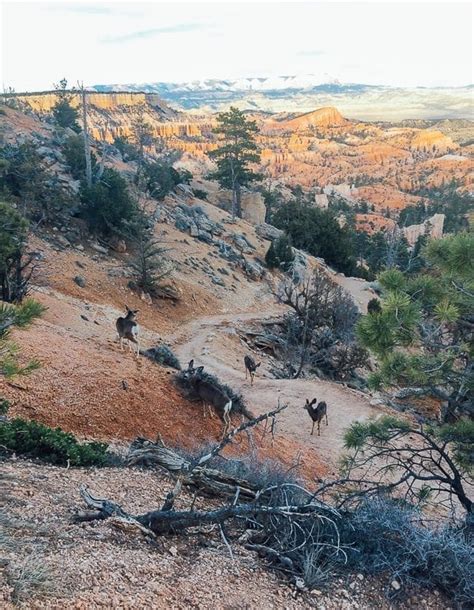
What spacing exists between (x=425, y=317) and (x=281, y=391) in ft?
28.0

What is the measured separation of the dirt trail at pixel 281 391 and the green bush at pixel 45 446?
18.5 feet

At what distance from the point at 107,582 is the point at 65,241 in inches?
726

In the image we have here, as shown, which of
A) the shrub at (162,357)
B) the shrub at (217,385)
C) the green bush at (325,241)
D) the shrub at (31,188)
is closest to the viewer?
the shrub at (217,385)

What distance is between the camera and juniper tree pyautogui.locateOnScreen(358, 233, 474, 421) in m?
4.73

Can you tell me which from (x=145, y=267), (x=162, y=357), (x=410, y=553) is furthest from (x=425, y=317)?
(x=145, y=267)

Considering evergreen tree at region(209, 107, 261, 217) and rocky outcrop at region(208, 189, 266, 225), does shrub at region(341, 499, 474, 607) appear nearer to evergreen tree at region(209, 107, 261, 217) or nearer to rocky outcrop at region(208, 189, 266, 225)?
evergreen tree at region(209, 107, 261, 217)

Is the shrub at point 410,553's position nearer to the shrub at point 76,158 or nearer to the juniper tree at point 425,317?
the juniper tree at point 425,317

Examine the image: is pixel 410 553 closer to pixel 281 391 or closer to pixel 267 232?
pixel 281 391

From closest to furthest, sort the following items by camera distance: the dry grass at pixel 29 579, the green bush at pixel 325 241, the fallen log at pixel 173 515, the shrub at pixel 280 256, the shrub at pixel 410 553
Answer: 1. the dry grass at pixel 29 579
2. the shrub at pixel 410 553
3. the fallen log at pixel 173 515
4. the shrub at pixel 280 256
5. the green bush at pixel 325 241

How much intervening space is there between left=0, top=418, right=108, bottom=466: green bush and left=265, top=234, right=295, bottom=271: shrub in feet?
80.6

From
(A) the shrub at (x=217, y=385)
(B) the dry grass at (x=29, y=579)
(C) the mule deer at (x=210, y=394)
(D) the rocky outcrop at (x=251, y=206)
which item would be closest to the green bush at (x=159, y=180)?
(D) the rocky outcrop at (x=251, y=206)

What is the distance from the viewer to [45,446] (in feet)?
19.6

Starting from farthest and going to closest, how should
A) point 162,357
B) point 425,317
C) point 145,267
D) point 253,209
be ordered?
point 253,209 → point 145,267 → point 162,357 → point 425,317

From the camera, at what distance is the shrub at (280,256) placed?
30.2 m
